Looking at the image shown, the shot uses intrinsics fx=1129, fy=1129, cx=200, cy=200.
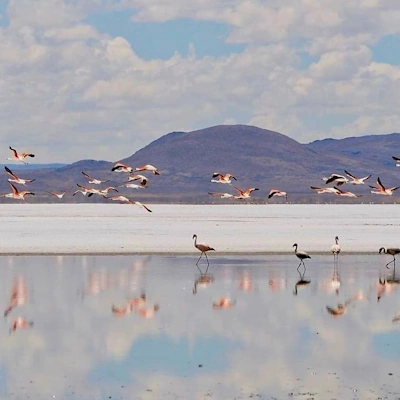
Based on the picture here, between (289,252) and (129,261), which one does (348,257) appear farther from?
(129,261)

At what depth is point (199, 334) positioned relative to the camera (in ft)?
61.7

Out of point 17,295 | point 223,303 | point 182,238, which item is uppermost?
point 182,238

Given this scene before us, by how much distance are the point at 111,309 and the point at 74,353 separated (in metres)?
4.80

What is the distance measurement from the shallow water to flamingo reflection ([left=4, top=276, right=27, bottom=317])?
0.13ft

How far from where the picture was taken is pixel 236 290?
25156 millimetres

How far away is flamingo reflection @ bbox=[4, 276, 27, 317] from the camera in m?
22.2

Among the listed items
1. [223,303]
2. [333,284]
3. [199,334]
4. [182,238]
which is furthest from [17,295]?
[182,238]

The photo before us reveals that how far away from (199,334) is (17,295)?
6489mm

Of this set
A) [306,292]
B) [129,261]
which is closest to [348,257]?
[129,261]

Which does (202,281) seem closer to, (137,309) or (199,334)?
(137,309)

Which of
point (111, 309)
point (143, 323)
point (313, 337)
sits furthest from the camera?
point (111, 309)

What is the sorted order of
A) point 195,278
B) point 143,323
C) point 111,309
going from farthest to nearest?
point 195,278 < point 111,309 < point 143,323

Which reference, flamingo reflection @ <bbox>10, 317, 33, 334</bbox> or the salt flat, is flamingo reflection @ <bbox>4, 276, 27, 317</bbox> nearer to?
flamingo reflection @ <bbox>10, 317, 33, 334</bbox>

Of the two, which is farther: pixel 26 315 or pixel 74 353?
pixel 26 315
